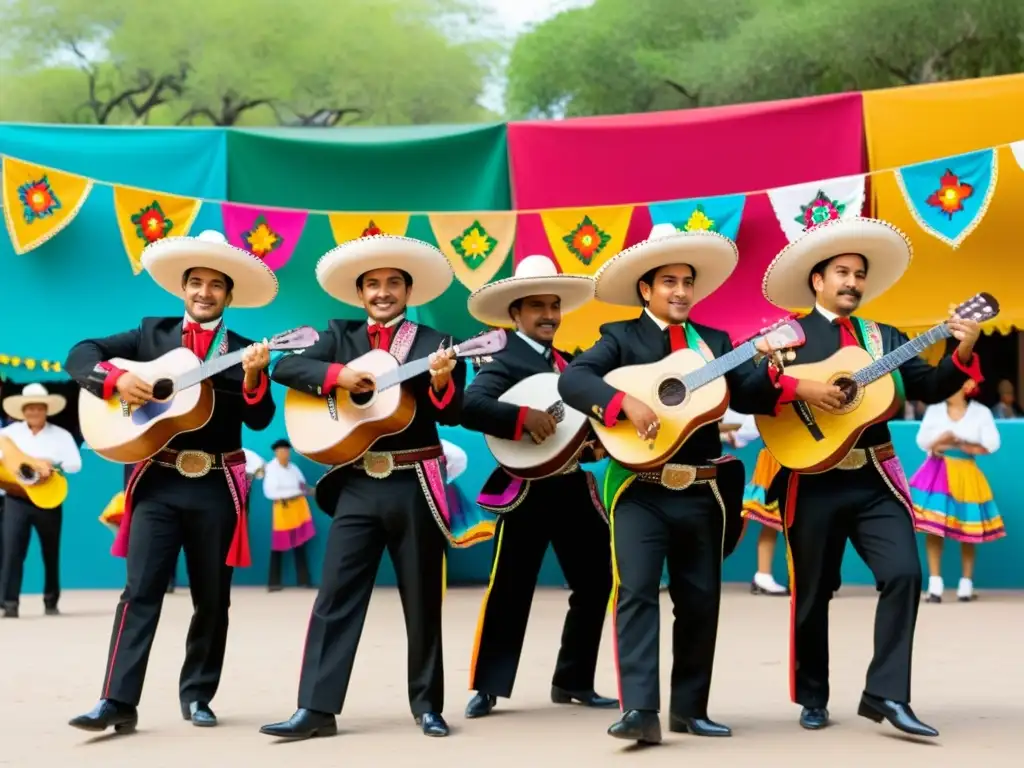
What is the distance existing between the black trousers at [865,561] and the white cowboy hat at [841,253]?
2.77ft

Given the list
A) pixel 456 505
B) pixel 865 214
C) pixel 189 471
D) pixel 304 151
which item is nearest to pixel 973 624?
pixel 865 214

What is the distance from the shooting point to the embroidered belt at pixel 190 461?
6379 mm

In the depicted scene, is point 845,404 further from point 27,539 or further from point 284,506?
point 284,506

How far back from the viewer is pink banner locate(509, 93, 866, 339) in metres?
12.1

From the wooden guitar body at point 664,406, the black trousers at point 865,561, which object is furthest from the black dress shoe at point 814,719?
the wooden guitar body at point 664,406

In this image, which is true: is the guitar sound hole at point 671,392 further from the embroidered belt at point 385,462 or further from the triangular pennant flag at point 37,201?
the triangular pennant flag at point 37,201

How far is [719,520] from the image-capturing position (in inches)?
243

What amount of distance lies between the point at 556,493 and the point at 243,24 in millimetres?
23106

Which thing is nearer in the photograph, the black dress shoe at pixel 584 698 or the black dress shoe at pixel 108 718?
the black dress shoe at pixel 108 718

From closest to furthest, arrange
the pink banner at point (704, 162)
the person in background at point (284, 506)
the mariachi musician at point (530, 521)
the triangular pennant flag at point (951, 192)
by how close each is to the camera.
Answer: the mariachi musician at point (530, 521) → the triangular pennant flag at point (951, 192) → the pink banner at point (704, 162) → the person in background at point (284, 506)

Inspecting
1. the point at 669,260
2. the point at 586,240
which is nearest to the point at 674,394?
the point at 669,260

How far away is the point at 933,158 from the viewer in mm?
11852

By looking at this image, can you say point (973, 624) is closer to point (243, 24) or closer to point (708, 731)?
point (708, 731)

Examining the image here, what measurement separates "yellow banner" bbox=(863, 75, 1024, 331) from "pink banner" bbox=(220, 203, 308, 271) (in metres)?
4.50
